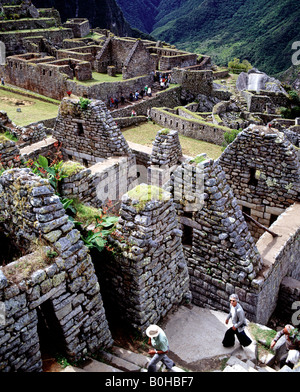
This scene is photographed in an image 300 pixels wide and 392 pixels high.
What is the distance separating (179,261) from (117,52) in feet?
129

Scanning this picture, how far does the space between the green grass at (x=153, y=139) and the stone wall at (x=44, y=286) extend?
43.3 feet

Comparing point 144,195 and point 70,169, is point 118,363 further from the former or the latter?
point 70,169

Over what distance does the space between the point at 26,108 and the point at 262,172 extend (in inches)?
966

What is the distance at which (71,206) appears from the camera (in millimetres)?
5891

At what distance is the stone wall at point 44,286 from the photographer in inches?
165

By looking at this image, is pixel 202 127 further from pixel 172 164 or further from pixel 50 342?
pixel 50 342

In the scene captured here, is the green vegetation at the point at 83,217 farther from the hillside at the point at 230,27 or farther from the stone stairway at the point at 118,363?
the hillside at the point at 230,27

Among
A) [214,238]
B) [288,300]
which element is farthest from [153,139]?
[214,238]

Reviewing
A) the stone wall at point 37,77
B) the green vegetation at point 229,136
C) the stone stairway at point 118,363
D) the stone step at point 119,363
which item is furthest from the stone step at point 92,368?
the stone wall at point 37,77

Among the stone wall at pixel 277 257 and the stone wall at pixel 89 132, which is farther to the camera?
the stone wall at pixel 89 132

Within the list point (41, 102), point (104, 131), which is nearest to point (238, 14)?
point (41, 102)

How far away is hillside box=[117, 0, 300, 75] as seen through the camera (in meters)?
84.8

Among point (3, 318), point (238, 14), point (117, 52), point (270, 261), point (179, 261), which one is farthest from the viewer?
point (238, 14)
